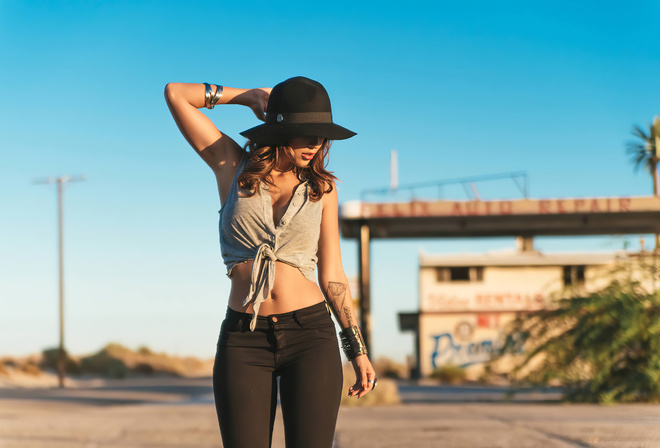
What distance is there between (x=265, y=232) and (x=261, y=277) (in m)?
0.18

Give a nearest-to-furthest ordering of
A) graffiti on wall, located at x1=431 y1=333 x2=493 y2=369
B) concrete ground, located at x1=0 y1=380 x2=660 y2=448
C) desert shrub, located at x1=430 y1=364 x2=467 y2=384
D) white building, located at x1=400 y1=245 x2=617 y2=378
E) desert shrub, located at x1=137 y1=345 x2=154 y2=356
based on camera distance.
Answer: concrete ground, located at x1=0 y1=380 x2=660 y2=448
desert shrub, located at x1=430 y1=364 x2=467 y2=384
graffiti on wall, located at x1=431 y1=333 x2=493 y2=369
white building, located at x1=400 y1=245 x2=617 y2=378
desert shrub, located at x1=137 y1=345 x2=154 y2=356

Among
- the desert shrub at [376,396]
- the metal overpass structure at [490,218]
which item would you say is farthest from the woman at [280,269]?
the metal overpass structure at [490,218]

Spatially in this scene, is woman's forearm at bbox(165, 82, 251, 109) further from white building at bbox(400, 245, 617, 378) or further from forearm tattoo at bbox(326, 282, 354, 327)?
white building at bbox(400, 245, 617, 378)

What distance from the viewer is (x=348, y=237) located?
25.4 m

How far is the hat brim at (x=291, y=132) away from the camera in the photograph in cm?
299

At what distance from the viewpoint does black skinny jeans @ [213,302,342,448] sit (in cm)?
286

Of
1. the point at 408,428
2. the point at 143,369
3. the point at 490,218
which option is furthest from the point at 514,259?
the point at 408,428

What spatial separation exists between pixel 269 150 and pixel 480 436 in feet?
19.8

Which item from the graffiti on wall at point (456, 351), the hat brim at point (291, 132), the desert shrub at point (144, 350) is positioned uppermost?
the hat brim at point (291, 132)

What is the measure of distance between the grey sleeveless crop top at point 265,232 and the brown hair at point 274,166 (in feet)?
0.11

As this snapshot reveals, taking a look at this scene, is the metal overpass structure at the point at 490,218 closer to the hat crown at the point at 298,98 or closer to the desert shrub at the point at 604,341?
the desert shrub at the point at 604,341

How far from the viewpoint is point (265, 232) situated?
2986 mm

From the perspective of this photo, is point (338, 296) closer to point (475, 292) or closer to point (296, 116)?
point (296, 116)

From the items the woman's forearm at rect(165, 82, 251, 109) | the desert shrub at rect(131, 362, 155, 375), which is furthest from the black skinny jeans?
the desert shrub at rect(131, 362, 155, 375)
